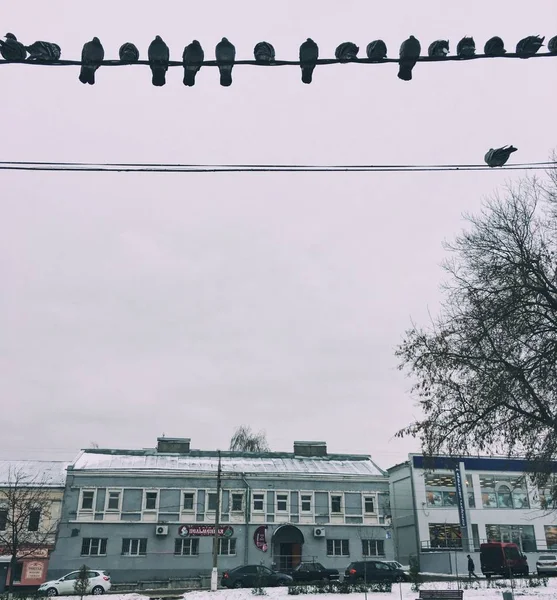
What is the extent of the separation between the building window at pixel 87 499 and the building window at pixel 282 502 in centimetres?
1343

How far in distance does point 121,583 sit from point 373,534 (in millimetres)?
18296

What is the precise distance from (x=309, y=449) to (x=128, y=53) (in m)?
46.0

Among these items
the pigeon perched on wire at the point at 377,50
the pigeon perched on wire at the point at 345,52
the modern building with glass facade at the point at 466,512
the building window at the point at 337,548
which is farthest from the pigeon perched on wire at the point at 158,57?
the modern building with glass facade at the point at 466,512

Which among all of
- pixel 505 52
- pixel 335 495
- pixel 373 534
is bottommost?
pixel 373 534

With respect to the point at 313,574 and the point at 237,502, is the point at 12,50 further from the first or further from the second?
the point at 237,502

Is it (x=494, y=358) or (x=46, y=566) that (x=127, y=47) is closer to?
(x=494, y=358)

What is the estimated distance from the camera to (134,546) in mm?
42094

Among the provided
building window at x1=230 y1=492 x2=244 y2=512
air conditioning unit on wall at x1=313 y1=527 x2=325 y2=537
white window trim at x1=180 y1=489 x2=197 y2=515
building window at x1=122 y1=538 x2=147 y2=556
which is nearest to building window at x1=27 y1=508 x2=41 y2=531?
building window at x1=122 y1=538 x2=147 y2=556

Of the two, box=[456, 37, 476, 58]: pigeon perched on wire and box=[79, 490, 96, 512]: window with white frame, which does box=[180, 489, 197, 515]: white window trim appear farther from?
box=[456, 37, 476, 58]: pigeon perched on wire

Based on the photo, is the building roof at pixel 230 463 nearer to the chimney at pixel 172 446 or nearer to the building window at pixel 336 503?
the chimney at pixel 172 446

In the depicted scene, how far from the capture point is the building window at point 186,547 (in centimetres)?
4237

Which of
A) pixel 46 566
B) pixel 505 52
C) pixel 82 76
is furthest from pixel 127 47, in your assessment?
pixel 46 566

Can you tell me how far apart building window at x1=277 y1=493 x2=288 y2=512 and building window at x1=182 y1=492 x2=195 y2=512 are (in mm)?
6363

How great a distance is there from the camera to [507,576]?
119 feet
